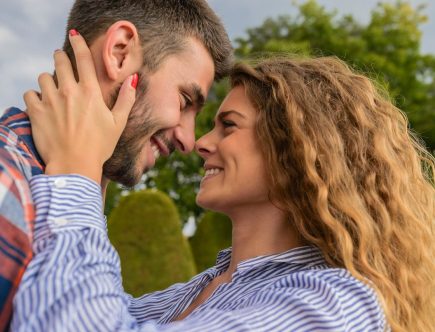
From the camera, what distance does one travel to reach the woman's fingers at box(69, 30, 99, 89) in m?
2.60

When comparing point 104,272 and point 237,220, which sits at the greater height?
point 104,272

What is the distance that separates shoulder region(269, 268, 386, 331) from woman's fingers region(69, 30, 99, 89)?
1126 millimetres

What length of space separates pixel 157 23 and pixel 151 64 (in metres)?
0.24

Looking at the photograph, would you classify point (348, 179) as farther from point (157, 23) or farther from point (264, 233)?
point (157, 23)

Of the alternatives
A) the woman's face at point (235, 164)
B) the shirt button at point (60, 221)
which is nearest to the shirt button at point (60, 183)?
the shirt button at point (60, 221)

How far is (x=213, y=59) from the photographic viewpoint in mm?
3314

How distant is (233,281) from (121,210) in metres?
8.14

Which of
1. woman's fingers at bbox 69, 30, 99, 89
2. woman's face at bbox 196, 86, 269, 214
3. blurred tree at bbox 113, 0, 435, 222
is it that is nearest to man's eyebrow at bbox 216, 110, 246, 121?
woman's face at bbox 196, 86, 269, 214

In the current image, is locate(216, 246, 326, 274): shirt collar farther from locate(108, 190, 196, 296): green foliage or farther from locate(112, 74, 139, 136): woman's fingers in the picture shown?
locate(108, 190, 196, 296): green foliage

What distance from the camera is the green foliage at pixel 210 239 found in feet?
48.4

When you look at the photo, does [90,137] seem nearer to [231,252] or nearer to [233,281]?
[233,281]

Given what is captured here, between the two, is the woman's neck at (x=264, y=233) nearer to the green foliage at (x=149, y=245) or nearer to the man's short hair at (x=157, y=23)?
the man's short hair at (x=157, y=23)

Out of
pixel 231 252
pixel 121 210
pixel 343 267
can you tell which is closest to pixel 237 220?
pixel 231 252

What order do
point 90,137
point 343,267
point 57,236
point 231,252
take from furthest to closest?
1. point 231,252
2. point 343,267
3. point 90,137
4. point 57,236
